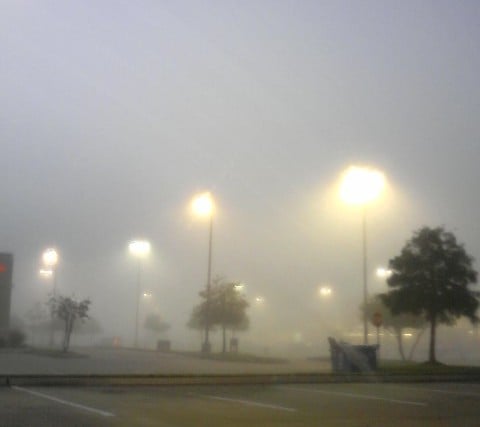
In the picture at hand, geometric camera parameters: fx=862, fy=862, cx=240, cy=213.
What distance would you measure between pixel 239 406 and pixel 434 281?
22.3m

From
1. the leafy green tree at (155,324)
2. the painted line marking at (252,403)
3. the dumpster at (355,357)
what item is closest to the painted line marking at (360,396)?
the painted line marking at (252,403)

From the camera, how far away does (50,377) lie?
78.8ft

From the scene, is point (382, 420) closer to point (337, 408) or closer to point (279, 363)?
point (337, 408)

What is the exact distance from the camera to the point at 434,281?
39.2m

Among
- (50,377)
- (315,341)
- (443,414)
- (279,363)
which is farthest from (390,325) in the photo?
(443,414)

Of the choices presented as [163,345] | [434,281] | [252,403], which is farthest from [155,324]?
[252,403]

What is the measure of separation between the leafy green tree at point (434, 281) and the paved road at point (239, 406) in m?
13.8

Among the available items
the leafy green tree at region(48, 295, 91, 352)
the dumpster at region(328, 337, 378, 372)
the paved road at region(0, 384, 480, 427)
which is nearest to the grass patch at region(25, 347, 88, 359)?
the leafy green tree at region(48, 295, 91, 352)

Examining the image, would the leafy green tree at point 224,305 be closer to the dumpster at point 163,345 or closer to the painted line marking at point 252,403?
the dumpster at point 163,345

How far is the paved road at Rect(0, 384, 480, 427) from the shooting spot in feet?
51.2

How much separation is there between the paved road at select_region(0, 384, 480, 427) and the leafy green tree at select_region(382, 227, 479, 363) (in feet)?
45.3

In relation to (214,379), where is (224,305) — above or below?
above

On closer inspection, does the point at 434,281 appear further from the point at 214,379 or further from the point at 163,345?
the point at 163,345

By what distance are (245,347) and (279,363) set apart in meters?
25.0
